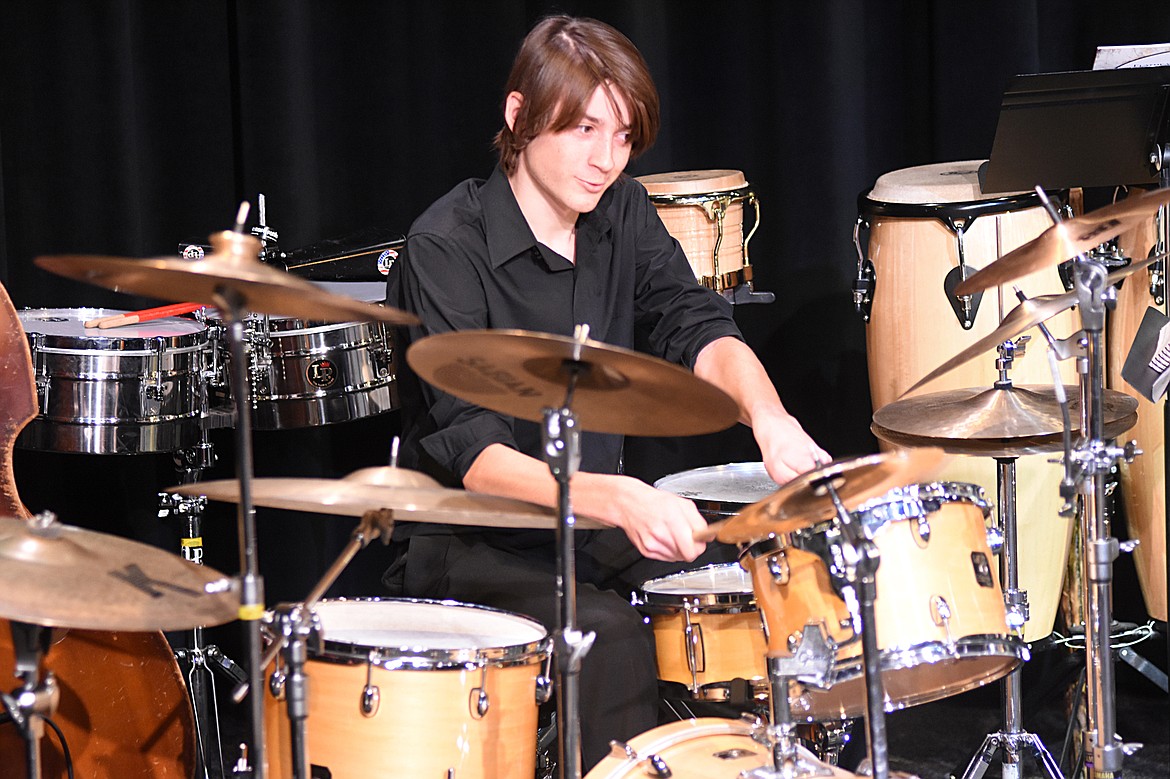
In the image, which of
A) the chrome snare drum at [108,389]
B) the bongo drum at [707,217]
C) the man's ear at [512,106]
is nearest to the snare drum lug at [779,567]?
the man's ear at [512,106]

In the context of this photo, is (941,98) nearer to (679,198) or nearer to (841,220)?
(841,220)

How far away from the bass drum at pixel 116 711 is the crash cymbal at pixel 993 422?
4.30 ft

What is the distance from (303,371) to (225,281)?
140 cm

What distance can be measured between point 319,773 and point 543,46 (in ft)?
3.97

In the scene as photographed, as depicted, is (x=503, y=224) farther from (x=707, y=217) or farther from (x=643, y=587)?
(x=707, y=217)

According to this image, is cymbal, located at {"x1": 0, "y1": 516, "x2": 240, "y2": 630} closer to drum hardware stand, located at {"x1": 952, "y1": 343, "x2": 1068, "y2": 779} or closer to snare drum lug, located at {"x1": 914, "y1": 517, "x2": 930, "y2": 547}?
snare drum lug, located at {"x1": 914, "y1": 517, "x2": 930, "y2": 547}

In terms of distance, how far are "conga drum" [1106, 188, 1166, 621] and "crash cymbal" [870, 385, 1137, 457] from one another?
514 mm

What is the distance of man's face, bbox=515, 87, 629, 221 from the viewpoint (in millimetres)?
2416

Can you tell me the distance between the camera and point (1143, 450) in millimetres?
3092

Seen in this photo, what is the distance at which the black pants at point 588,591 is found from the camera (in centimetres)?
229

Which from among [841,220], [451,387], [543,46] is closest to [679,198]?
[841,220]

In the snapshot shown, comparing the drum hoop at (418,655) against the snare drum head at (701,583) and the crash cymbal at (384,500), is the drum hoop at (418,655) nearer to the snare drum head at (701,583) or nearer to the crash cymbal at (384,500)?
the crash cymbal at (384,500)

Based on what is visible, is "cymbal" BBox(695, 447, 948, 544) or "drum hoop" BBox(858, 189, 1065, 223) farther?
"drum hoop" BBox(858, 189, 1065, 223)

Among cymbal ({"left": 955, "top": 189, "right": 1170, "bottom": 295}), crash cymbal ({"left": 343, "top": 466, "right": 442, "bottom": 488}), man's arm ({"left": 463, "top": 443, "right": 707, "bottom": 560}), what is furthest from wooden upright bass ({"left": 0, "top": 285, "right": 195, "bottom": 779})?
cymbal ({"left": 955, "top": 189, "right": 1170, "bottom": 295})
